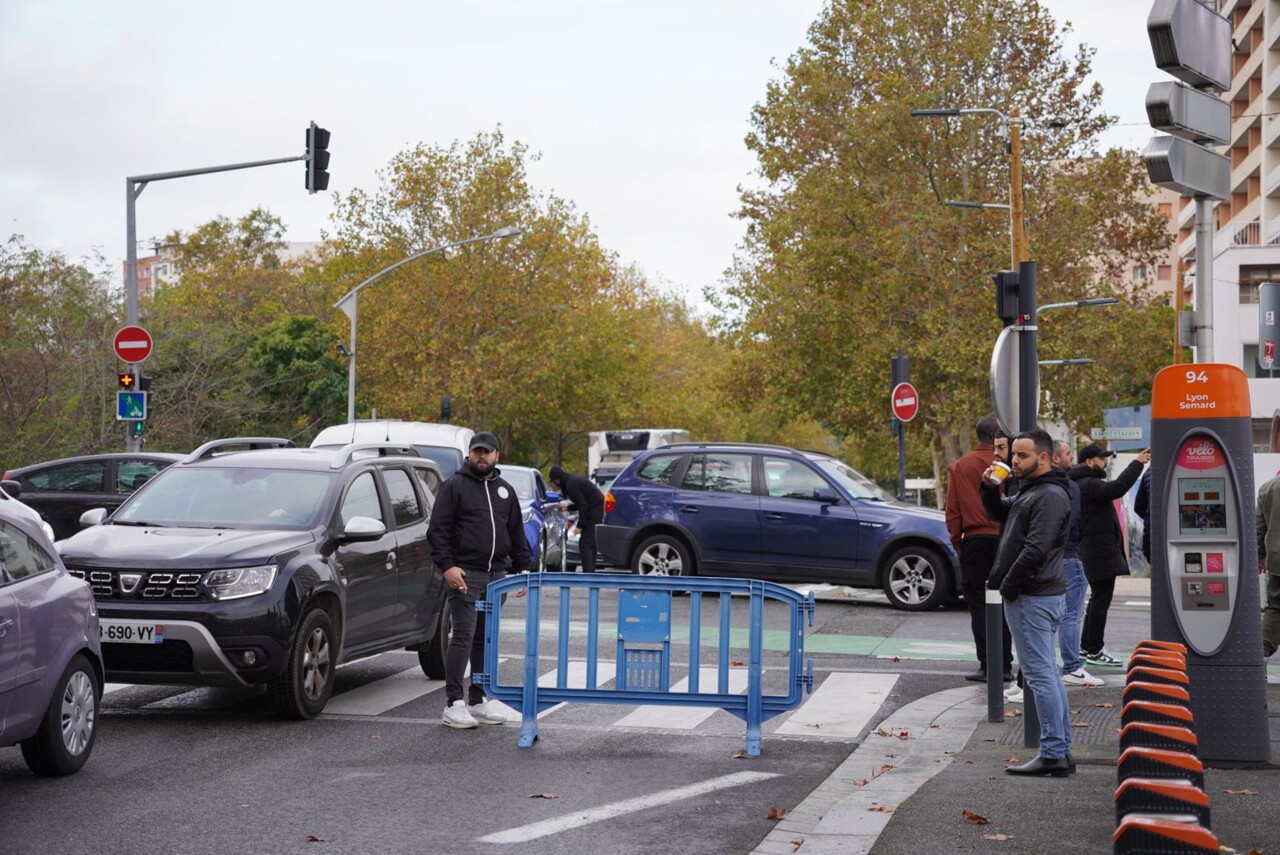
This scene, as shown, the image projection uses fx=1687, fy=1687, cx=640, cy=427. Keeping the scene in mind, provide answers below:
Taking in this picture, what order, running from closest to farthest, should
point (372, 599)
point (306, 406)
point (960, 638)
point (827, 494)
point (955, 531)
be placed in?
point (372, 599)
point (955, 531)
point (960, 638)
point (827, 494)
point (306, 406)

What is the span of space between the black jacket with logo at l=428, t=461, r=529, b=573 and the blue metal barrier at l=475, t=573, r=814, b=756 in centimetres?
92

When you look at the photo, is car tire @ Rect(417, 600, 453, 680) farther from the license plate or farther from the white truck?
the white truck

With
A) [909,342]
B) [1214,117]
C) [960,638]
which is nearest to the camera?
[1214,117]

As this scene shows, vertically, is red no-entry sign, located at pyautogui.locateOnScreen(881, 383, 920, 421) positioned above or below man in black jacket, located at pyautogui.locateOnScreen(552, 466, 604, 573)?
above

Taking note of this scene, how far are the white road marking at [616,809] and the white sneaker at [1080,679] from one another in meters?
4.36

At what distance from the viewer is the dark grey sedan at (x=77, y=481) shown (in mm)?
21319

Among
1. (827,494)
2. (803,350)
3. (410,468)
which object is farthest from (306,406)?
(410,468)

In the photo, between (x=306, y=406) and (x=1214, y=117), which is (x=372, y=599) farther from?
(x=306, y=406)

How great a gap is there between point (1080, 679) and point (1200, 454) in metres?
4.08

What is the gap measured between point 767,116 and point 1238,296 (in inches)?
947

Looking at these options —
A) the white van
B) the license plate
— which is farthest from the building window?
the license plate

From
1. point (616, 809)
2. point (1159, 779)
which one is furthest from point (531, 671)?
point (1159, 779)

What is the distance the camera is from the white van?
2291 cm

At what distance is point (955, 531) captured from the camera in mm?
12602
